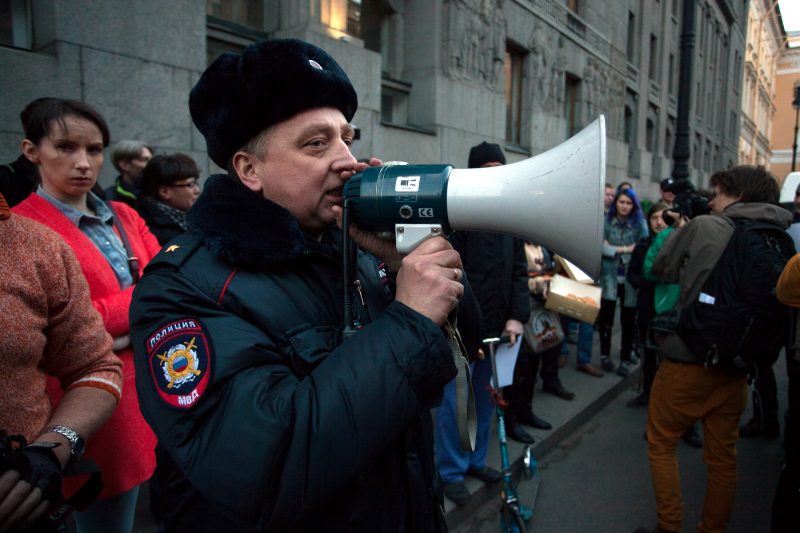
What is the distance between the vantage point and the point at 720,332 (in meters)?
2.50

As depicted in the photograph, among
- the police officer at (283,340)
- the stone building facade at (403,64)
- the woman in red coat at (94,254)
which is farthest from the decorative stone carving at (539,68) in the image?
the police officer at (283,340)

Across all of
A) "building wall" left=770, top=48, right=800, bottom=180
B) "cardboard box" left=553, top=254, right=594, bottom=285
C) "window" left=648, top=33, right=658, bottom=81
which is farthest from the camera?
"building wall" left=770, top=48, right=800, bottom=180

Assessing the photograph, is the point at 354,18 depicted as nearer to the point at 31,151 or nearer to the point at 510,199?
the point at 31,151

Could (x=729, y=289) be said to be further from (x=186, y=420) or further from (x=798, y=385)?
(x=186, y=420)

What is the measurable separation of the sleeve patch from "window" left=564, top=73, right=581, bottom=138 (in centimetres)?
1222

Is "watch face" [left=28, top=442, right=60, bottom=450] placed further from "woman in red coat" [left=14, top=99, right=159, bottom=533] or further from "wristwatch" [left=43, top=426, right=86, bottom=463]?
"woman in red coat" [left=14, top=99, right=159, bottom=533]

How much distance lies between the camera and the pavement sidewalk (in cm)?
323

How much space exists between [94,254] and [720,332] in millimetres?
2876

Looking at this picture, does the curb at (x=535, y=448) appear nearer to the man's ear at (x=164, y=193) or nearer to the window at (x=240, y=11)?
the man's ear at (x=164, y=193)

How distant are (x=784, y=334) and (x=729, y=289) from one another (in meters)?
0.48

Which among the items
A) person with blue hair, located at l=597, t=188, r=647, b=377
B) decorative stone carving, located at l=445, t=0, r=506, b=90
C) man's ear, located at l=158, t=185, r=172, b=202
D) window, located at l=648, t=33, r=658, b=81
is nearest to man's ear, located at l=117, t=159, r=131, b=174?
man's ear, located at l=158, t=185, r=172, b=202

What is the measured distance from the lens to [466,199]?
1096 mm

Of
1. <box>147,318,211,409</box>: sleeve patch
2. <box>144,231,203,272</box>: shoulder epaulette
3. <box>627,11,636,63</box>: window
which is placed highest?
<box>627,11,636,63</box>: window

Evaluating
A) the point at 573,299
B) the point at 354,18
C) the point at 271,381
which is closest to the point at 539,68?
the point at 354,18
